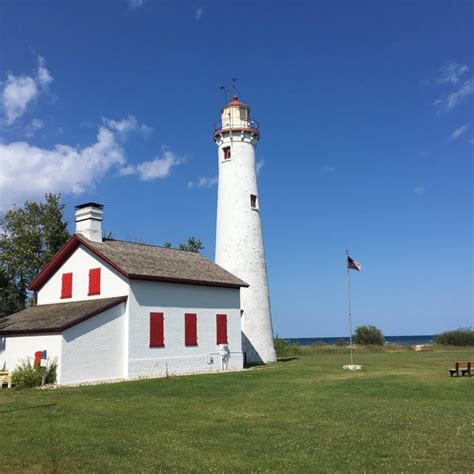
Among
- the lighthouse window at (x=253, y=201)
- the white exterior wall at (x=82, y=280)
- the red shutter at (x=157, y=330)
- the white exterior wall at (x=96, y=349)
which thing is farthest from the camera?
the lighthouse window at (x=253, y=201)

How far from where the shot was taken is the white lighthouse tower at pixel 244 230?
29.7m

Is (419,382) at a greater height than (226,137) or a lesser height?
lesser

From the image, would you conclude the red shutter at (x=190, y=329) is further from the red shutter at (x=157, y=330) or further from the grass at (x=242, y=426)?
the grass at (x=242, y=426)

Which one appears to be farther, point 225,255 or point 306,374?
point 225,255

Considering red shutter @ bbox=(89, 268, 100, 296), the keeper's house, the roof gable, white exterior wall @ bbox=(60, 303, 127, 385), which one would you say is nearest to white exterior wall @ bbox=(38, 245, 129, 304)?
the keeper's house

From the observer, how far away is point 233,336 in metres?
26.7

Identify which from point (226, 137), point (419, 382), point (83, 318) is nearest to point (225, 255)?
point (226, 137)

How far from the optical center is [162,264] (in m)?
24.7

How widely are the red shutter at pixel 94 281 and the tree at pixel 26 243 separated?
11609 millimetres

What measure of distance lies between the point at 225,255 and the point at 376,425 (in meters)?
19.3

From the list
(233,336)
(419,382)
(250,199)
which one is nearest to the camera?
(419,382)

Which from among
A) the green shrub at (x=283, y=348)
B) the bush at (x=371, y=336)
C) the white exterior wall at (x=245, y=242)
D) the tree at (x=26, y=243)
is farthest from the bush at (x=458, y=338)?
the tree at (x=26, y=243)

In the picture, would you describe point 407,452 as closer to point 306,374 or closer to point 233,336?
point 306,374

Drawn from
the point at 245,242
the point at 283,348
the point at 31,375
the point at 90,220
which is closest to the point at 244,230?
the point at 245,242
